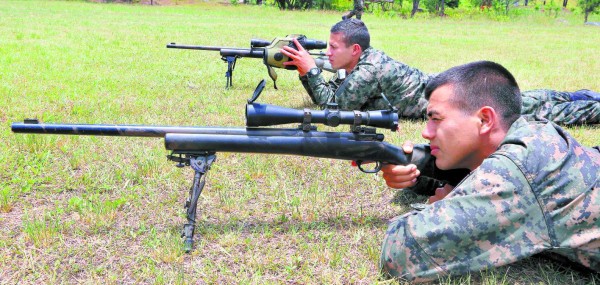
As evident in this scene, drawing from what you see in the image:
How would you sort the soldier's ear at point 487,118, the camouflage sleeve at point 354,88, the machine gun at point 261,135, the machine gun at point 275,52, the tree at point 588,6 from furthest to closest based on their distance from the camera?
1. the tree at point 588,6
2. the machine gun at point 275,52
3. the camouflage sleeve at point 354,88
4. the machine gun at point 261,135
5. the soldier's ear at point 487,118

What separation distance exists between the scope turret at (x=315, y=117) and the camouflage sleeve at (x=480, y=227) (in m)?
0.73

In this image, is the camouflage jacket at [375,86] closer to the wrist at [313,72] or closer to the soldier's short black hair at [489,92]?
the wrist at [313,72]

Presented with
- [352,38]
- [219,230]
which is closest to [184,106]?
[352,38]

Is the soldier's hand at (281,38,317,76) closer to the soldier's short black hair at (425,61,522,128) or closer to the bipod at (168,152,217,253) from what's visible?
the bipod at (168,152,217,253)

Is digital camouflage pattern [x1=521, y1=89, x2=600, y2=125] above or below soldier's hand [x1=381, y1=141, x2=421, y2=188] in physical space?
below

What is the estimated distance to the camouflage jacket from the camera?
6.19 meters

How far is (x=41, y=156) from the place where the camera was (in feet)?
15.7

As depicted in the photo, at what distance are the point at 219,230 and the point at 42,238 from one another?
1.17 m

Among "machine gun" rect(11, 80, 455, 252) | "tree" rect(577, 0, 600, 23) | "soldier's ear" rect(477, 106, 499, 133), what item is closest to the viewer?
"soldier's ear" rect(477, 106, 499, 133)

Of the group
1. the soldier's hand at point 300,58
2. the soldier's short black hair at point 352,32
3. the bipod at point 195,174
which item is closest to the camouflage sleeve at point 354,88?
the soldier's hand at point 300,58

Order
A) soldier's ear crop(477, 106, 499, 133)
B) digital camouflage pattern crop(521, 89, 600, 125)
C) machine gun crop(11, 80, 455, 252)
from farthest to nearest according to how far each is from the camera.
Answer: digital camouflage pattern crop(521, 89, 600, 125), machine gun crop(11, 80, 455, 252), soldier's ear crop(477, 106, 499, 133)

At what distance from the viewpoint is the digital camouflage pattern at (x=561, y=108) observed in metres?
6.46

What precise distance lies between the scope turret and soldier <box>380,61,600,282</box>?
48cm

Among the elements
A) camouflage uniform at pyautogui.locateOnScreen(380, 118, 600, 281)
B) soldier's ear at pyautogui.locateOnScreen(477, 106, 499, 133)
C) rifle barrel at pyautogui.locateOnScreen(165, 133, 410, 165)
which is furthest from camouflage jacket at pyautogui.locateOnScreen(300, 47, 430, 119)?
camouflage uniform at pyautogui.locateOnScreen(380, 118, 600, 281)
